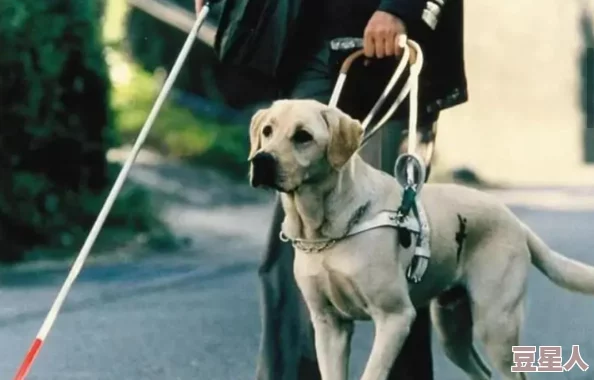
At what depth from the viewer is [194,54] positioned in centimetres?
475

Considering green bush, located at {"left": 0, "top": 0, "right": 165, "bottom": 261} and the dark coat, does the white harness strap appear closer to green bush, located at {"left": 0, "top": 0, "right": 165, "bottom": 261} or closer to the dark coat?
the dark coat

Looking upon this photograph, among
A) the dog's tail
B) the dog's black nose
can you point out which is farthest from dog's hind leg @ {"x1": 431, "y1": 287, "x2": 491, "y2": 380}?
the dog's black nose

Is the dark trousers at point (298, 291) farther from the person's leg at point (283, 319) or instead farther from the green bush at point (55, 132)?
the green bush at point (55, 132)

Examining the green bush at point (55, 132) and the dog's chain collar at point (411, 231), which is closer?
the dog's chain collar at point (411, 231)

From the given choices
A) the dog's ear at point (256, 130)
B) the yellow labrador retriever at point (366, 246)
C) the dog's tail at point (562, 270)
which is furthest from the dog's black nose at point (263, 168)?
the dog's tail at point (562, 270)

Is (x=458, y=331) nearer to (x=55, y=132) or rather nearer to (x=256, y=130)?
(x=256, y=130)

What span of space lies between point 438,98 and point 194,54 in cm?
Answer: 194

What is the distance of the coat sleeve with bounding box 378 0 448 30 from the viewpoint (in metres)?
2.71

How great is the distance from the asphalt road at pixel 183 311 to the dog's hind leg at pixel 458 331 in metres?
0.43

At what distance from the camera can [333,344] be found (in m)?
2.65

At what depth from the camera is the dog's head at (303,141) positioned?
2.41 metres

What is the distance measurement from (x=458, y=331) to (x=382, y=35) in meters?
0.74

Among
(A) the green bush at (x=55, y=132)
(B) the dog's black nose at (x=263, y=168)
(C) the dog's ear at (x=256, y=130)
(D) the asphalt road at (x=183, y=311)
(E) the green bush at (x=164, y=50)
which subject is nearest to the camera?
(B) the dog's black nose at (x=263, y=168)

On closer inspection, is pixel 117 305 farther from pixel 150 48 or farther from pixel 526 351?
pixel 526 351
